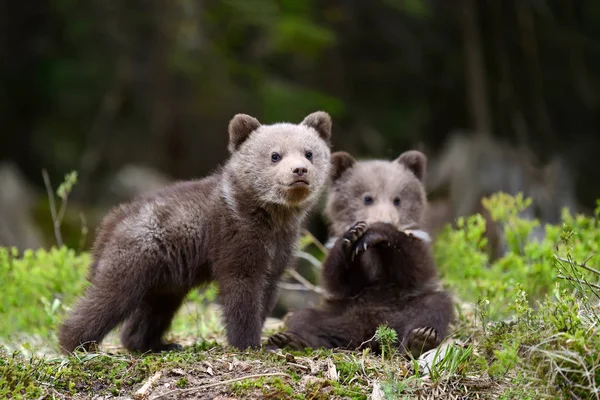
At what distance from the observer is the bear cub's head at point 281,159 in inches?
204

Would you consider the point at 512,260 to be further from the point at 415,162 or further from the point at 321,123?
the point at 321,123

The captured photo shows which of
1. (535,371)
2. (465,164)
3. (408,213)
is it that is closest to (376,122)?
(465,164)

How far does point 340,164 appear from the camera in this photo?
22.4ft

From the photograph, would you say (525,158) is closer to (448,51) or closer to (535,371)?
(448,51)

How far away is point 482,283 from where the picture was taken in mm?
6438

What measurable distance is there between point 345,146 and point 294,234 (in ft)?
29.5

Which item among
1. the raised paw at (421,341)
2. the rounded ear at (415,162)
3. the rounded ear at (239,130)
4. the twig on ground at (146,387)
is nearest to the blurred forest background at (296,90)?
the rounded ear at (415,162)

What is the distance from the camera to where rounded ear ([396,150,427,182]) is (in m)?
6.85

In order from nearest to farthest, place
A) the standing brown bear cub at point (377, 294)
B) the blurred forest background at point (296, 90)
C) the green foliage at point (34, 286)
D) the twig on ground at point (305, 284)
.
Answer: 1. the standing brown bear cub at point (377, 294)
2. the twig on ground at point (305, 284)
3. the green foliage at point (34, 286)
4. the blurred forest background at point (296, 90)

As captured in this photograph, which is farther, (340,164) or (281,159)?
(340,164)

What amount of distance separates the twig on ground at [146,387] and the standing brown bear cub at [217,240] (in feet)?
2.35

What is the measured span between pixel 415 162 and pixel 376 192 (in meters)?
0.58

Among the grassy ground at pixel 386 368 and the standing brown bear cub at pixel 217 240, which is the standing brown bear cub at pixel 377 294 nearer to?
the grassy ground at pixel 386 368

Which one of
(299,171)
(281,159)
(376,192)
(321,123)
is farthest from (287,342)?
(376,192)
